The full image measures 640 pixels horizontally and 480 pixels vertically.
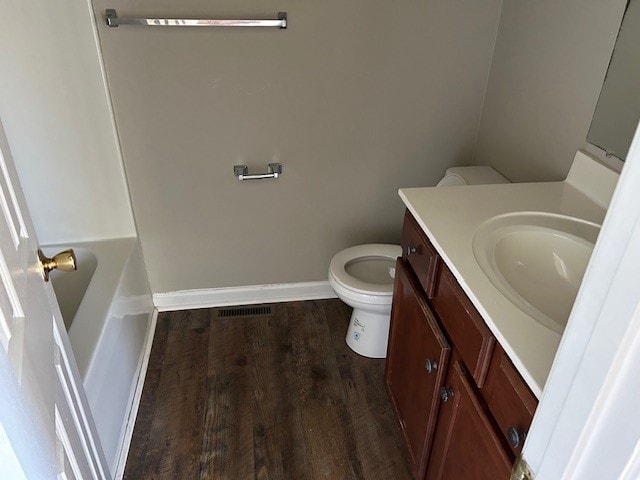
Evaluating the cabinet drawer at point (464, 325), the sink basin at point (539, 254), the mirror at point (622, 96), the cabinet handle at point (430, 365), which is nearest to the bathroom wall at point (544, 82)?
the mirror at point (622, 96)

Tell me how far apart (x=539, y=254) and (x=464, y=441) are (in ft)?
1.73

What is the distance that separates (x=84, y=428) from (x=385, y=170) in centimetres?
164

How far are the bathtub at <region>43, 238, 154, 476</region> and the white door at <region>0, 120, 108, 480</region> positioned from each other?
0.43 metres

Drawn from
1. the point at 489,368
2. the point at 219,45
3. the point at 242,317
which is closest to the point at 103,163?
the point at 219,45

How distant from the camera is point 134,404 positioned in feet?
6.46

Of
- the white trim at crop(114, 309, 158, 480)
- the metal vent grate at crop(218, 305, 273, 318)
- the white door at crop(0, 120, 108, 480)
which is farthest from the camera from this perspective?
the metal vent grate at crop(218, 305, 273, 318)

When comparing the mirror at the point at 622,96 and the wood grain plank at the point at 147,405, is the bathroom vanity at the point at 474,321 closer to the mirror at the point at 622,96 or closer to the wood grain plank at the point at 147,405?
the mirror at the point at 622,96

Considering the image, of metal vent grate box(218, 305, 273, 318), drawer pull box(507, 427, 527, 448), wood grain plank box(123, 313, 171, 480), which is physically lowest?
wood grain plank box(123, 313, 171, 480)

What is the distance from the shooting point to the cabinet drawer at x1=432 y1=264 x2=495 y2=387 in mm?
1104

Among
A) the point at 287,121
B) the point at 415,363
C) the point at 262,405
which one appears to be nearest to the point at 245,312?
the point at 262,405

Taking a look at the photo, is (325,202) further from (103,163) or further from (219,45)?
(103,163)

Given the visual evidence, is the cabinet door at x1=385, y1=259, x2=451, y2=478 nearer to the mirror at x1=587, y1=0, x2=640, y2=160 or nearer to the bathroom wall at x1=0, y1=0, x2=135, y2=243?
the mirror at x1=587, y1=0, x2=640, y2=160

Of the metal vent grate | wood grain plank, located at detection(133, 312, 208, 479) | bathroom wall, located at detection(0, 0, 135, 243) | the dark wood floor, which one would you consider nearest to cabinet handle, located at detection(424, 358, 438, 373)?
the dark wood floor

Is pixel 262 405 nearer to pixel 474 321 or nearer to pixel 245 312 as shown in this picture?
pixel 245 312
